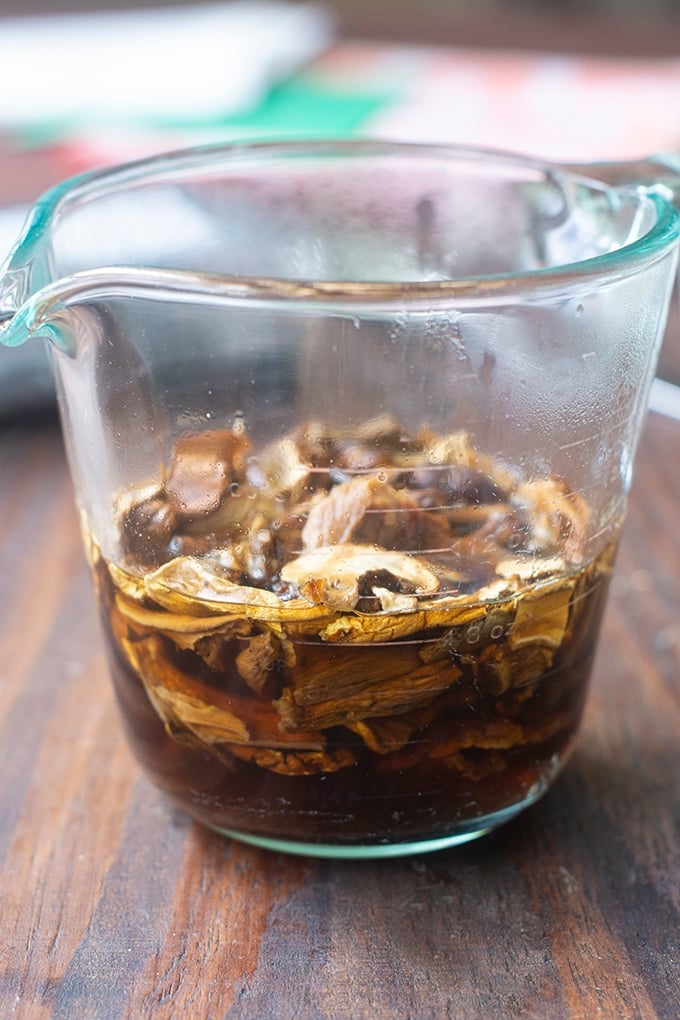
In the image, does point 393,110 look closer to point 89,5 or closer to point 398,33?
point 398,33

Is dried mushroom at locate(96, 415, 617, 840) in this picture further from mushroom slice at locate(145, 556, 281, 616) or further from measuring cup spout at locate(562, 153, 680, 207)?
measuring cup spout at locate(562, 153, 680, 207)

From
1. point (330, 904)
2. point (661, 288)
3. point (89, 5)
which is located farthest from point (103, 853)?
A: point (89, 5)

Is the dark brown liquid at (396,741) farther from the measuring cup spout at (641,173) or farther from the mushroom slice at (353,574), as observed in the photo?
the measuring cup spout at (641,173)

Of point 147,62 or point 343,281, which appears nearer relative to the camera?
point 343,281

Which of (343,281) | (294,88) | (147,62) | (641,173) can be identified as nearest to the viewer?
(343,281)

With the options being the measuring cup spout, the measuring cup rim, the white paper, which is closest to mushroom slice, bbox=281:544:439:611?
the measuring cup rim

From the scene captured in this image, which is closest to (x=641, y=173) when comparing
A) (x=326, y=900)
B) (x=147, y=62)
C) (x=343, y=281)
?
(x=343, y=281)

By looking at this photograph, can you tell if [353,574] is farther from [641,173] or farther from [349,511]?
[641,173]
